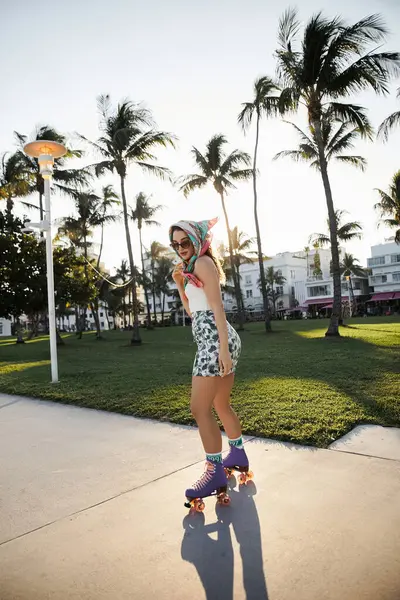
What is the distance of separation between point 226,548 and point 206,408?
0.80m

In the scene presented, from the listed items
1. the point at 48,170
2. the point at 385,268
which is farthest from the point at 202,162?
the point at 385,268

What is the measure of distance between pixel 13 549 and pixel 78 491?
0.72 meters

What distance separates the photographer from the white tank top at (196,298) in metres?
2.82

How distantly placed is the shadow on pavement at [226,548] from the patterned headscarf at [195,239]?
1.36 meters

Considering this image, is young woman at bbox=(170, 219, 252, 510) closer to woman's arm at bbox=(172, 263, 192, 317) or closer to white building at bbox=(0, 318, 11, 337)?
woman's arm at bbox=(172, 263, 192, 317)

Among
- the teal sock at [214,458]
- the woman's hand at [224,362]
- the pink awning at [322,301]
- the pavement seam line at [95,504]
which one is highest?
the pink awning at [322,301]

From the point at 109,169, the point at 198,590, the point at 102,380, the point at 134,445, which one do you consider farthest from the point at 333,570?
the point at 109,169

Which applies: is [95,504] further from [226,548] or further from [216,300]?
[216,300]

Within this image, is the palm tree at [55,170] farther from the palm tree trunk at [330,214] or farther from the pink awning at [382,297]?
the pink awning at [382,297]

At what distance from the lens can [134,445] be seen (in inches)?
156

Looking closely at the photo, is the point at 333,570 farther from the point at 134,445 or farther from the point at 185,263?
the point at 134,445

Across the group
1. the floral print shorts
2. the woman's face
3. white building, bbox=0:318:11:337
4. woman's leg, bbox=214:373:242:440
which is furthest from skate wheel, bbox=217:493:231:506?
white building, bbox=0:318:11:337

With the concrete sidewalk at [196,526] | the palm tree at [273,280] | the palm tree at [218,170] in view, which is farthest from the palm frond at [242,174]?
the palm tree at [273,280]

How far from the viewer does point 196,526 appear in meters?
2.40
